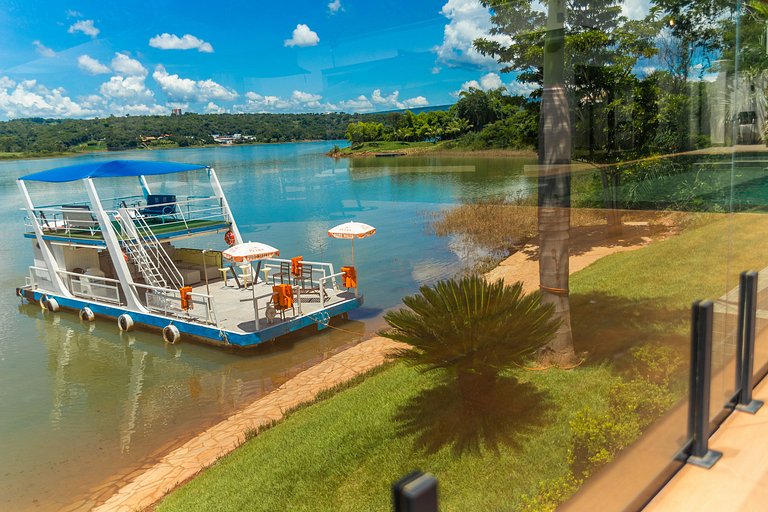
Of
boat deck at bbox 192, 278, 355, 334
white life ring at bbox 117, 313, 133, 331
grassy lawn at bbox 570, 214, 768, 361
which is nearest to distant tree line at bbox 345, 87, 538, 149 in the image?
grassy lawn at bbox 570, 214, 768, 361

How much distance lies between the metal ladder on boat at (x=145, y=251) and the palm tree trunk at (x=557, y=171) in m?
9.19

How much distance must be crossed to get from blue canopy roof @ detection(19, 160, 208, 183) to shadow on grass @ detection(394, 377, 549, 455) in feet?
34.5

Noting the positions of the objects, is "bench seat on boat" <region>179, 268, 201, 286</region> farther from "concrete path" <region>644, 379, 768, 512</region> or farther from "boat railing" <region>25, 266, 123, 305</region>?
"concrete path" <region>644, 379, 768, 512</region>

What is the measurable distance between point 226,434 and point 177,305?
5182mm

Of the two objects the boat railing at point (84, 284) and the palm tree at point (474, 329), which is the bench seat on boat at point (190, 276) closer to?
the boat railing at point (84, 284)

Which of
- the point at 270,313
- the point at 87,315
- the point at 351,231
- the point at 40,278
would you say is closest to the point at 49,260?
the point at 40,278

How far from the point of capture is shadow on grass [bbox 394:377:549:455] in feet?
6.35

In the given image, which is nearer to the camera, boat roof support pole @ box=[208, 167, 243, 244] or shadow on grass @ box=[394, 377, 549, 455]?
shadow on grass @ box=[394, 377, 549, 455]

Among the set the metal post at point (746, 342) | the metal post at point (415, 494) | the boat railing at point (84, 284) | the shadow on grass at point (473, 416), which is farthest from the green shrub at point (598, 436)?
the boat railing at point (84, 284)

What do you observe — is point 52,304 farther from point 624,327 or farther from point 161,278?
point 624,327

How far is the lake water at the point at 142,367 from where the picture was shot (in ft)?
18.5

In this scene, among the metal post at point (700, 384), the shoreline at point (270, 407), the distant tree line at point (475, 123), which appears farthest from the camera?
the distant tree line at point (475, 123)

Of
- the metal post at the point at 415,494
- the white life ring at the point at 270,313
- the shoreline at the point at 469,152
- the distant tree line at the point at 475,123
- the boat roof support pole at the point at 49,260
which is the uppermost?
the distant tree line at the point at 475,123

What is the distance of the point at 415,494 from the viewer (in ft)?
2.90
